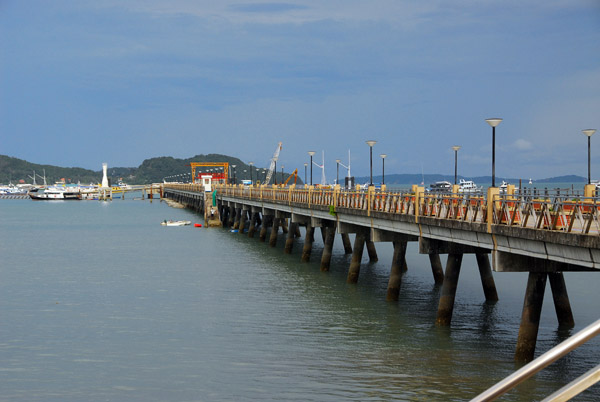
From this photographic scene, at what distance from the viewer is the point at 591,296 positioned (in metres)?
32.2

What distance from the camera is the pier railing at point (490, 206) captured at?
16.9 meters

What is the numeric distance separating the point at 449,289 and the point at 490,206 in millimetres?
5281

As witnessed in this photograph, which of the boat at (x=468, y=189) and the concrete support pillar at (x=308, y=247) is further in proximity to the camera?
the concrete support pillar at (x=308, y=247)

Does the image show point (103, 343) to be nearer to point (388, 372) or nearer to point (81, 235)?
point (388, 372)

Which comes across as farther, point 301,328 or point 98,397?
point 301,328

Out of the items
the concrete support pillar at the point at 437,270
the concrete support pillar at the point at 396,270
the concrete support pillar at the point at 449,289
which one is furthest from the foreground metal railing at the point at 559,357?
the concrete support pillar at the point at 437,270

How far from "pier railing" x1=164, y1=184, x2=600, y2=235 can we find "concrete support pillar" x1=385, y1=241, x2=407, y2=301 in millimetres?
1659

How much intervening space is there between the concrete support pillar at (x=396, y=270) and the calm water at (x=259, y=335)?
47cm

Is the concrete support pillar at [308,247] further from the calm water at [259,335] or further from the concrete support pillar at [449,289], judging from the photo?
the concrete support pillar at [449,289]

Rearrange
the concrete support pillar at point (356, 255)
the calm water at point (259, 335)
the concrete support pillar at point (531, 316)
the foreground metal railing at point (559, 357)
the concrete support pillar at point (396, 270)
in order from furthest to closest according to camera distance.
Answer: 1. the concrete support pillar at point (356, 255)
2. the concrete support pillar at point (396, 270)
3. the concrete support pillar at point (531, 316)
4. the calm water at point (259, 335)
5. the foreground metal railing at point (559, 357)

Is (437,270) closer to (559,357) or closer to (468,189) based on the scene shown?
(559,357)

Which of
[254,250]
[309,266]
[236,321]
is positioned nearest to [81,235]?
[254,250]

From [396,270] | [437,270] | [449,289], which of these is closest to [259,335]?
[449,289]

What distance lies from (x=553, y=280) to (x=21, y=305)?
21984mm
